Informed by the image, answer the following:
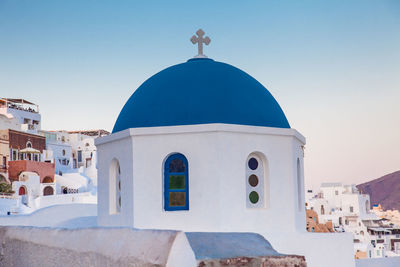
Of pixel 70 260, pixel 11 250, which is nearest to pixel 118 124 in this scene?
pixel 11 250

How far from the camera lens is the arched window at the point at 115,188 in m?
9.34

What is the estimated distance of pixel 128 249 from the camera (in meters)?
5.33

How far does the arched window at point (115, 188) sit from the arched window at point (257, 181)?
2.34 metres

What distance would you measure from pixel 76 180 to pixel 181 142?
3726cm

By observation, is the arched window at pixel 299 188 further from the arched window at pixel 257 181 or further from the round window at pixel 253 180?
the round window at pixel 253 180

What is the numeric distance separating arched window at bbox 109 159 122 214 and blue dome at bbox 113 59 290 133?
2.35ft

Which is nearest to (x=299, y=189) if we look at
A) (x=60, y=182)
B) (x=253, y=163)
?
(x=253, y=163)

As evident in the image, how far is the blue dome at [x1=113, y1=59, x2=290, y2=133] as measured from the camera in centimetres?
868

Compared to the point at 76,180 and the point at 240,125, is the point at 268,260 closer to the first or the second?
the point at 240,125

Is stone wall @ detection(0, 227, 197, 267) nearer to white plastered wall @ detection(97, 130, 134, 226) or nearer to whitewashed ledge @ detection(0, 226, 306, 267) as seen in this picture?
whitewashed ledge @ detection(0, 226, 306, 267)

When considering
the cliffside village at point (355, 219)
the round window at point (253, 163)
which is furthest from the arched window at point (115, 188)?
Result: the cliffside village at point (355, 219)

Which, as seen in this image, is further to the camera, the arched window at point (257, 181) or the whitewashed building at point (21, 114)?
the whitewashed building at point (21, 114)

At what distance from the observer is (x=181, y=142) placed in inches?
331

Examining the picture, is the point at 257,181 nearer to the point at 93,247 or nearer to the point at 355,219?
the point at 93,247
